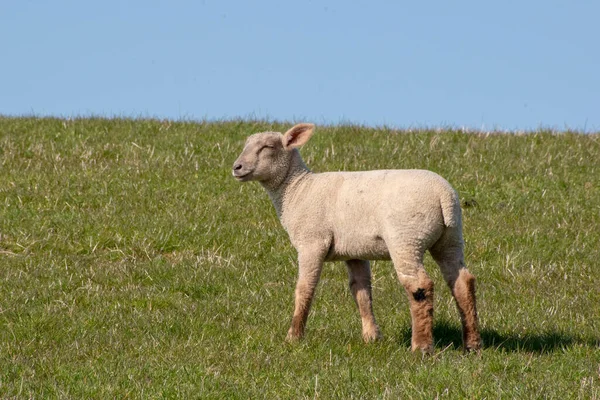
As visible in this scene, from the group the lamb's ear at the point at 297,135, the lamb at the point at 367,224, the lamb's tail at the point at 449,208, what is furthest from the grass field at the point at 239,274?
the lamb's ear at the point at 297,135

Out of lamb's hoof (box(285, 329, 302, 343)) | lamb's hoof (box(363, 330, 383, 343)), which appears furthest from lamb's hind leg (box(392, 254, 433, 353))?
lamb's hoof (box(285, 329, 302, 343))

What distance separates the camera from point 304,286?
848 centimetres

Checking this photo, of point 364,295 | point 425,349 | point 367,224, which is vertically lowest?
point 425,349

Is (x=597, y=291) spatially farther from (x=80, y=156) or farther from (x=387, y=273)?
(x=80, y=156)

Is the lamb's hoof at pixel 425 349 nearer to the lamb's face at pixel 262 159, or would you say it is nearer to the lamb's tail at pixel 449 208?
the lamb's tail at pixel 449 208

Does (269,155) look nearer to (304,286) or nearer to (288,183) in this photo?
(288,183)

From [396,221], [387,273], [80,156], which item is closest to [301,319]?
[396,221]

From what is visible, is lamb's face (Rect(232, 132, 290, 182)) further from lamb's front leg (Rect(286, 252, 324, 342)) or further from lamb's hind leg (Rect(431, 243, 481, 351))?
lamb's hind leg (Rect(431, 243, 481, 351))

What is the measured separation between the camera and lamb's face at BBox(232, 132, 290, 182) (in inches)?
340

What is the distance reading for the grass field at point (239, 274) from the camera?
24.4 ft

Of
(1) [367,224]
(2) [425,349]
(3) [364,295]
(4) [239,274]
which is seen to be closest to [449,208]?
(1) [367,224]

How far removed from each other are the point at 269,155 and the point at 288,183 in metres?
0.34

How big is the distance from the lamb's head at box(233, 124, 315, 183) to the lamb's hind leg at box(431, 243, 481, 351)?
1.65 metres

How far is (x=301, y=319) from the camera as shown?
8.57 metres
